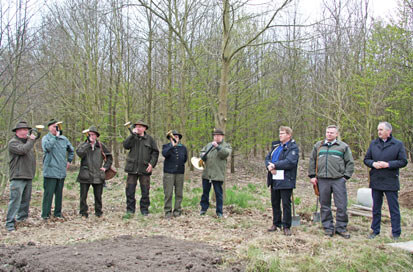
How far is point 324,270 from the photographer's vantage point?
12.8 feet

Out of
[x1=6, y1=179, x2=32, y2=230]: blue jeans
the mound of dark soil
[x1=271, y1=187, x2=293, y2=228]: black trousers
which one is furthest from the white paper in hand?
[x1=6, y1=179, x2=32, y2=230]: blue jeans

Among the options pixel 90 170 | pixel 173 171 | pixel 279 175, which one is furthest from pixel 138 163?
pixel 279 175

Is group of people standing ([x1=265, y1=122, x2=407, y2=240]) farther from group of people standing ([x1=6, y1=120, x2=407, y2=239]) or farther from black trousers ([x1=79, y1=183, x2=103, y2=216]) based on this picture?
black trousers ([x1=79, y1=183, x2=103, y2=216])

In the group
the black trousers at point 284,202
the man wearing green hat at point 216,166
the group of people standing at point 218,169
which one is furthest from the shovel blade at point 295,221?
the man wearing green hat at point 216,166

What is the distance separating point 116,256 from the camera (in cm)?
409

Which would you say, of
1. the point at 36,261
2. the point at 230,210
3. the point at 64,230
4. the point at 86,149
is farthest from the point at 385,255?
the point at 86,149

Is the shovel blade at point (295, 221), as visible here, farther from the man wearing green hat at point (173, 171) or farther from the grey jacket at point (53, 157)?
the grey jacket at point (53, 157)

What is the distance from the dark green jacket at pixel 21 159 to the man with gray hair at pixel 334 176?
509 centimetres

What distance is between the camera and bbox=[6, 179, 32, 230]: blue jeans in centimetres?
577

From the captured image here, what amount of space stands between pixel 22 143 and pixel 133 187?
2222 mm

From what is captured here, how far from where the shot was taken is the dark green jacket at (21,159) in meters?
5.89

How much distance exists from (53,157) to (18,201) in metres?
1.02

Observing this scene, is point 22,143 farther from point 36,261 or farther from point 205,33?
point 205,33

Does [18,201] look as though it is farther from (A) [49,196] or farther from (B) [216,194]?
(B) [216,194]
